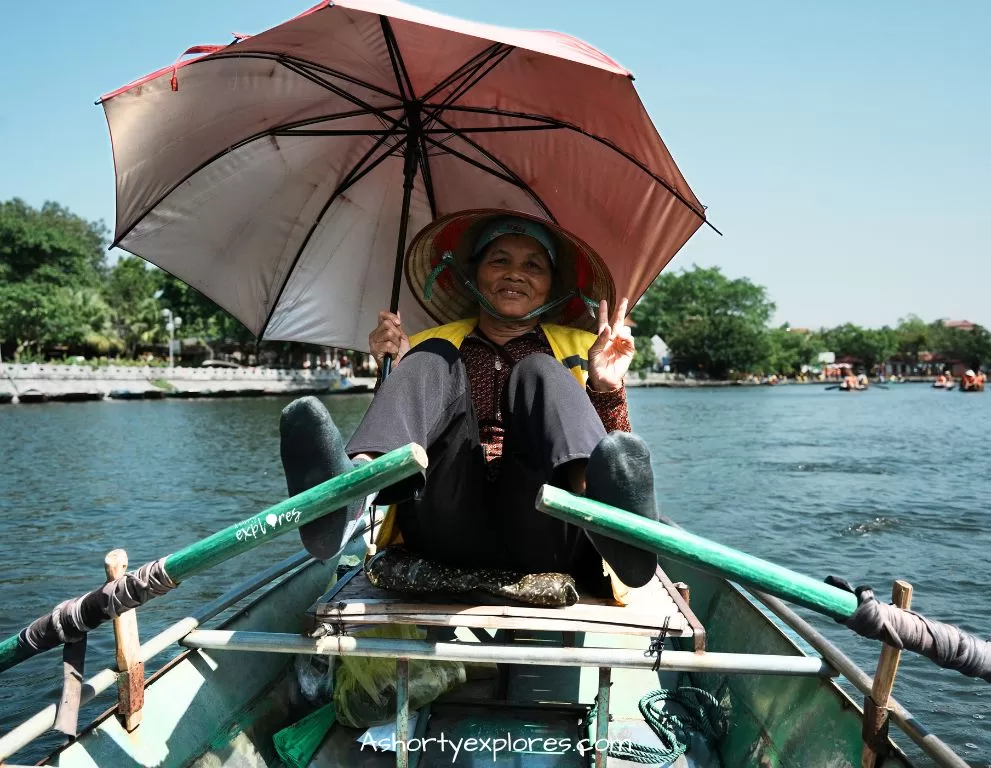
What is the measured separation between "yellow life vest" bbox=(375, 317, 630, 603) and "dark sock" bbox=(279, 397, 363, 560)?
0.75 m

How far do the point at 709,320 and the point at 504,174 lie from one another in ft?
319

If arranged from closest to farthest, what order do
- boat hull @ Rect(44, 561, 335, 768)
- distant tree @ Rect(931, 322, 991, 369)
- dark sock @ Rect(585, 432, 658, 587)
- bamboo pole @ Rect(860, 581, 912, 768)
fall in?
dark sock @ Rect(585, 432, 658, 587) < bamboo pole @ Rect(860, 581, 912, 768) < boat hull @ Rect(44, 561, 335, 768) < distant tree @ Rect(931, 322, 991, 369)

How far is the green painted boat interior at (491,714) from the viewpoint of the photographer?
8.43ft

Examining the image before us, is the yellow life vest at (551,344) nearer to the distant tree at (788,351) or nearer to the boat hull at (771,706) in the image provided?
the boat hull at (771,706)

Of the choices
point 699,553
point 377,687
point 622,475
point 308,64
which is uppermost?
point 308,64

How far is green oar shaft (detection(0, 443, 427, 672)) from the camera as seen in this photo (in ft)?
6.21

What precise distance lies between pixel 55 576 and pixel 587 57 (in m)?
9.79

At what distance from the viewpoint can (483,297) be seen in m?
3.28

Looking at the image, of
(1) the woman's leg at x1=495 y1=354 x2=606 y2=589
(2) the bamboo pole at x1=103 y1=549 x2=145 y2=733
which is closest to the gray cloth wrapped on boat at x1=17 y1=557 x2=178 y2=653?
(2) the bamboo pole at x1=103 y1=549 x2=145 y2=733

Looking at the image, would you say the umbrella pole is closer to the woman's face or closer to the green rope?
the woman's face

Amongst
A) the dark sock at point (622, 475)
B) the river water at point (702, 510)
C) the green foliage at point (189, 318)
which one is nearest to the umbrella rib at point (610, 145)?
the dark sock at point (622, 475)

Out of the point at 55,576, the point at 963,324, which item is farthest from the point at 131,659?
the point at 963,324

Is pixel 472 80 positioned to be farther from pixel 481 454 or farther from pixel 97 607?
pixel 97 607

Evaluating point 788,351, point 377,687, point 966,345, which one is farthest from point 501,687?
point 966,345
